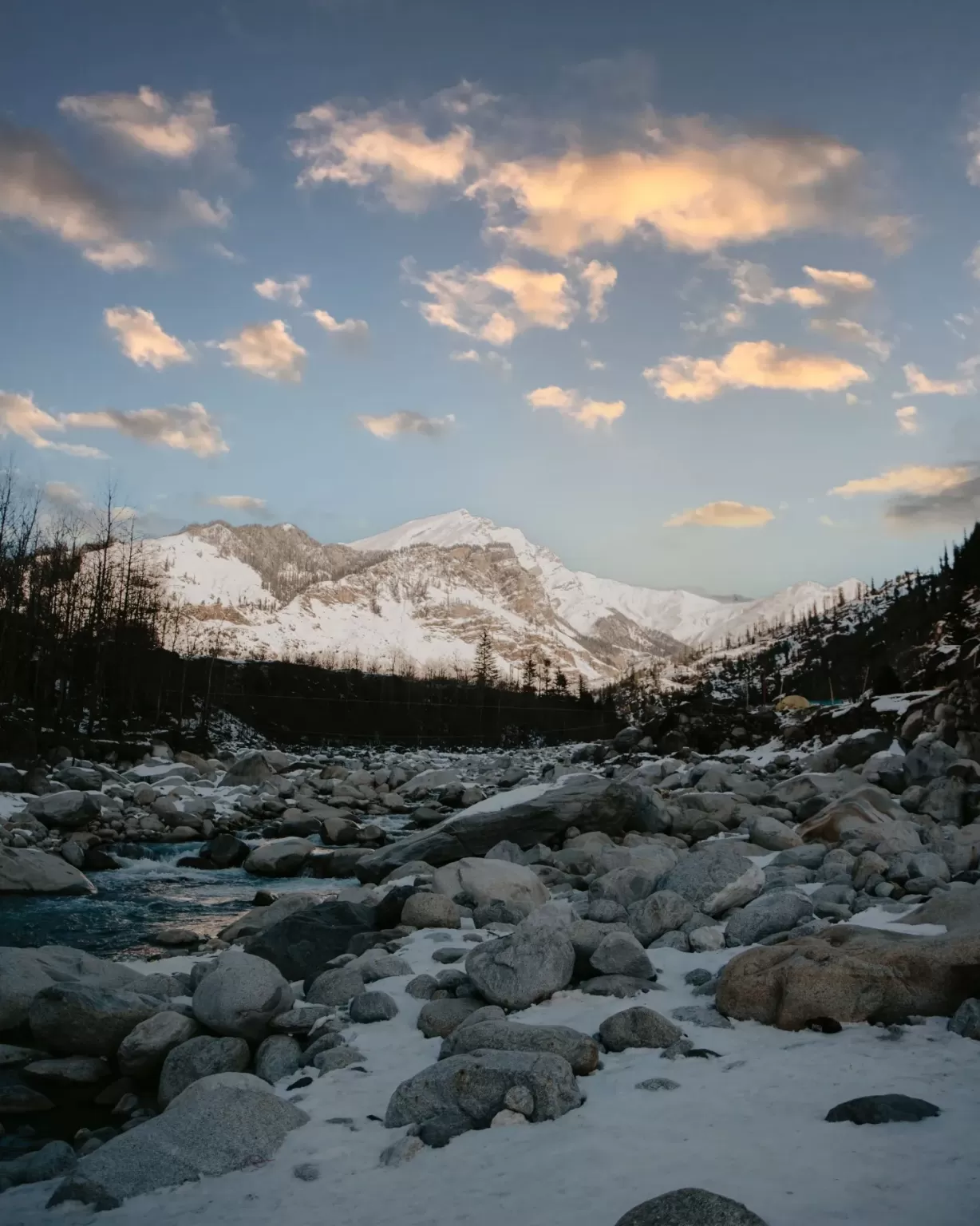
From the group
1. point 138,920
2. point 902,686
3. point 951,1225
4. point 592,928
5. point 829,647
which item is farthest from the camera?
point 829,647

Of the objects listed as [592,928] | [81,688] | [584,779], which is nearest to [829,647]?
[81,688]

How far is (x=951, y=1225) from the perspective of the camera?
10.1 ft

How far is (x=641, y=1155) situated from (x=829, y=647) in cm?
15167

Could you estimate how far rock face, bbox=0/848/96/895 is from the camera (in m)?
13.5

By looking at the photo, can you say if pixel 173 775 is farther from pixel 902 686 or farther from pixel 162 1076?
pixel 902 686

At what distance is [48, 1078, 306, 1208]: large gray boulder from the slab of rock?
9.60 ft

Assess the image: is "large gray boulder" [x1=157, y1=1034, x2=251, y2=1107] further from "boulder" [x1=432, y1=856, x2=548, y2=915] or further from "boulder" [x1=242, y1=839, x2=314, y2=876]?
"boulder" [x1=242, y1=839, x2=314, y2=876]

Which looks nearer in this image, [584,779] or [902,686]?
[584,779]

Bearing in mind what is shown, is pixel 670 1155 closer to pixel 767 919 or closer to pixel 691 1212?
pixel 691 1212

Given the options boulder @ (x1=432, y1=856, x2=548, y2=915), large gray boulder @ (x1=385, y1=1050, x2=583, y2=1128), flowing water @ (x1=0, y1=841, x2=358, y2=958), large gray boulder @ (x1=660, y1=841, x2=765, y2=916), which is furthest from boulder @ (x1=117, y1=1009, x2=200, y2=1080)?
large gray boulder @ (x1=660, y1=841, x2=765, y2=916)

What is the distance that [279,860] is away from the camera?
1678 cm

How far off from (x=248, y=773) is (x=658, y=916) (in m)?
25.2

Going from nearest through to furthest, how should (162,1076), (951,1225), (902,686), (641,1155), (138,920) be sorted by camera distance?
(951,1225) < (641,1155) < (162,1076) < (138,920) < (902,686)

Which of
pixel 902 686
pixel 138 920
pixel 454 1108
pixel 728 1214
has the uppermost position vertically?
pixel 902 686
